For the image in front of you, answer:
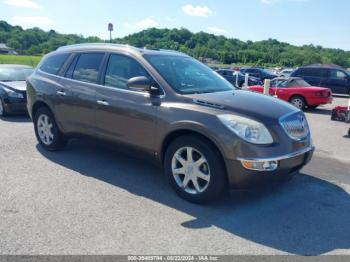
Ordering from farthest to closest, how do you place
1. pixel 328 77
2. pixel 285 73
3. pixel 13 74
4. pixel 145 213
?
pixel 285 73
pixel 328 77
pixel 13 74
pixel 145 213

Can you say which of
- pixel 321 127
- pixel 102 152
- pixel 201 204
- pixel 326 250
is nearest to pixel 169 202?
pixel 201 204

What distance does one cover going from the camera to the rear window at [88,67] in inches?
212

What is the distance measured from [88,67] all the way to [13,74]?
261 inches

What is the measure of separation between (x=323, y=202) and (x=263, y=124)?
140cm

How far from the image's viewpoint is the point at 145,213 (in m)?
4.07

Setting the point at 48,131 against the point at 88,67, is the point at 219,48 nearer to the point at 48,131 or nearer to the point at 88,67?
the point at 48,131

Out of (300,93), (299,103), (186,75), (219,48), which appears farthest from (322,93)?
(219,48)

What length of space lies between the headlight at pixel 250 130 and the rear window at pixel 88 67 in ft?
7.67

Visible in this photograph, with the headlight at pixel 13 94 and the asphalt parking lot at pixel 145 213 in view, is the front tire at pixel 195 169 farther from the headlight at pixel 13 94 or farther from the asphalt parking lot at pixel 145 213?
the headlight at pixel 13 94

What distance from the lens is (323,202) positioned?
450 centimetres

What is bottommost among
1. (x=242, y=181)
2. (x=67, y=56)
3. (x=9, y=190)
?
(x=9, y=190)

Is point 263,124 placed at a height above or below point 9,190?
above

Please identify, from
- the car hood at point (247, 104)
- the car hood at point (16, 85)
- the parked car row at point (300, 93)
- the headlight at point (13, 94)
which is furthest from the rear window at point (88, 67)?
the parked car row at point (300, 93)

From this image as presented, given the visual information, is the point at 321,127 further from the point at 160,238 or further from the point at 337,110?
the point at 160,238
